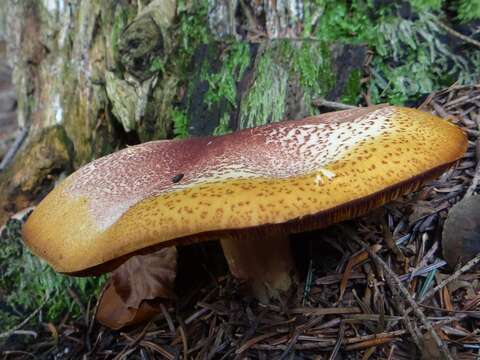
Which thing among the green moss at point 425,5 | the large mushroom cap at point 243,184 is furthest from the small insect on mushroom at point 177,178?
the green moss at point 425,5

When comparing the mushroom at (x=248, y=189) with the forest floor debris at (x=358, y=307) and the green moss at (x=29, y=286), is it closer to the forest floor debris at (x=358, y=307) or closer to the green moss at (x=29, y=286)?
the forest floor debris at (x=358, y=307)

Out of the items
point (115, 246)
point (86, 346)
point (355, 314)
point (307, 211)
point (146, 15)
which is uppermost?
point (146, 15)

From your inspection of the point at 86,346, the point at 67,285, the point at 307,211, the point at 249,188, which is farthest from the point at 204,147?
the point at 67,285

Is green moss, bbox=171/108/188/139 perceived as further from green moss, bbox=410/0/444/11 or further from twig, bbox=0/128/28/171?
twig, bbox=0/128/28/171

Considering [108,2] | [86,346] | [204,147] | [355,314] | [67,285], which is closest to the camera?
[355,314]

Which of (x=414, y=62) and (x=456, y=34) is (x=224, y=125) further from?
(x=456, y=34)

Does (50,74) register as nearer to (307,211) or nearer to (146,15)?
(146,15)
